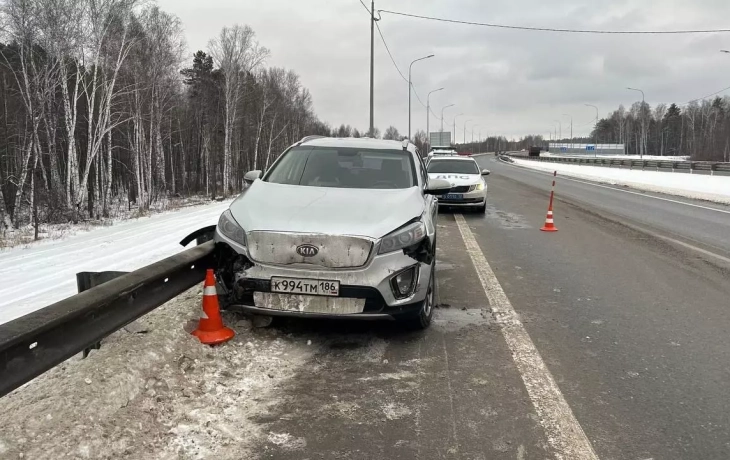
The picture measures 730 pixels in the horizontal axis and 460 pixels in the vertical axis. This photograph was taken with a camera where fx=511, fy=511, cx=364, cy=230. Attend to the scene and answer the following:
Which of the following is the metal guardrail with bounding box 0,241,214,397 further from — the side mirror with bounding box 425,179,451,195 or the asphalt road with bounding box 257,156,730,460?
the side mirror with bounding box 425,179,451,195

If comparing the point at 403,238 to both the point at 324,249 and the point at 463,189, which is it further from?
the point at 463,189

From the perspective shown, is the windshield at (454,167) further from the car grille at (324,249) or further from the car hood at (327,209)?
the car grille at (324,249)

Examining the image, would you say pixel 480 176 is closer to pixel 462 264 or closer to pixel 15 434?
pixel 462 264

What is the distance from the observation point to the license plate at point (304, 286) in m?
4.01

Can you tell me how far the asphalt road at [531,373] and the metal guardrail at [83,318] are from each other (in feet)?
3.80

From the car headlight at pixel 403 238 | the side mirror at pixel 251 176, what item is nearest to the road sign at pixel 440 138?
the side mirror at pixel 251 176

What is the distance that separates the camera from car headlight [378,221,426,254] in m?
4.13

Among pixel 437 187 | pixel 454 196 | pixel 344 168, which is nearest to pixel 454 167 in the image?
pixel 454 196

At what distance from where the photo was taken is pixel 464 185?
46.6 feet

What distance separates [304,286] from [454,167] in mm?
12408

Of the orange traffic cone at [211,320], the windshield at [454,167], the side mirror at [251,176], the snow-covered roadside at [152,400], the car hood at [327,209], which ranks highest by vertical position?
the windshield at [454,167]

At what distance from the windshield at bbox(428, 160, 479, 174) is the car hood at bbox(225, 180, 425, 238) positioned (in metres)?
10.6

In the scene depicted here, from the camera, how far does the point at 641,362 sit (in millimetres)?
4047

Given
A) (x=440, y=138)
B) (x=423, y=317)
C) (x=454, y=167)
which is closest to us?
(x=423, y=317)
